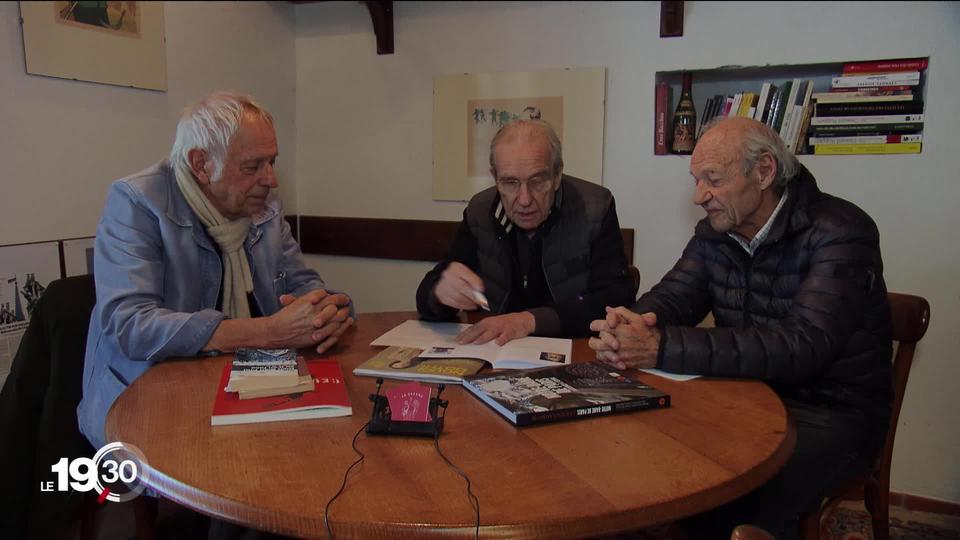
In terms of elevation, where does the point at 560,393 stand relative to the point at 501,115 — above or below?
below

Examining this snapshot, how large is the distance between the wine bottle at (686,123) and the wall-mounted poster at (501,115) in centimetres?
31

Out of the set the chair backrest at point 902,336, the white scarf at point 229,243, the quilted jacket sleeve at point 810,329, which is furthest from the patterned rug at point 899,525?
the white scarf at point 229,243

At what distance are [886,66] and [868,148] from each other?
30 cm

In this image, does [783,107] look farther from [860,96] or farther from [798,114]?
[860,96]

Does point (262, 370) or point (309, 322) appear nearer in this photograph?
point (262, 370)

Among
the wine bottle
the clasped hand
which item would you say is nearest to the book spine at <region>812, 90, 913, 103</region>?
the wine bottle

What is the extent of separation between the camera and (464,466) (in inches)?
38.5

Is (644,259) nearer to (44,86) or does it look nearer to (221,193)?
(221,193)

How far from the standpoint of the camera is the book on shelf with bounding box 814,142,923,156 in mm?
2465

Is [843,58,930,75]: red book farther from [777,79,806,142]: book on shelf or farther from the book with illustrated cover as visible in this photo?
the book with illustrated cover

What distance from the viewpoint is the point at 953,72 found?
94.0 inches

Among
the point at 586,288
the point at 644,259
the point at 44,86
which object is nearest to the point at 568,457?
the point at 586,288

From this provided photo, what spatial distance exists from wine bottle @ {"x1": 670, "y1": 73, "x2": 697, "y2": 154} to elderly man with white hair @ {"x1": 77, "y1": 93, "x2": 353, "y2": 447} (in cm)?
159

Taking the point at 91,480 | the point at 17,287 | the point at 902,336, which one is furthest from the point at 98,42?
the point at 902,336
